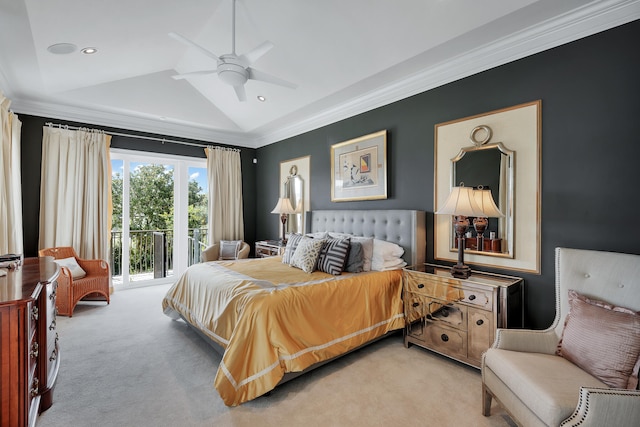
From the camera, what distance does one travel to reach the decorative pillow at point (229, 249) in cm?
562

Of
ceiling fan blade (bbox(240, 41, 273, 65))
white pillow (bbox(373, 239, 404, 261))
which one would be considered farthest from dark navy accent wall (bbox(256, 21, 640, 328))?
ceiling fan blade (bbox(240, 41, 273, 65))

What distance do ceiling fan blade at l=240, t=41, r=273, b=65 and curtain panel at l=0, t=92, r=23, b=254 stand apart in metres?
2.75

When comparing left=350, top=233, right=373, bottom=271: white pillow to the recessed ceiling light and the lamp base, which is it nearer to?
the lamp base

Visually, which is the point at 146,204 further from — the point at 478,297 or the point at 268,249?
the point at 478,297

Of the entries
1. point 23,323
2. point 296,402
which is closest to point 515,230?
point 296,402

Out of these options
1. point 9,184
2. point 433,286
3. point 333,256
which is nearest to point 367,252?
point 333,256

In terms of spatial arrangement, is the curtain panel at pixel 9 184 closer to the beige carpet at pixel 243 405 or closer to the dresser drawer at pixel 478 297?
the beige carpet at pixel 243 405

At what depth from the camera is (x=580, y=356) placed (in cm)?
174

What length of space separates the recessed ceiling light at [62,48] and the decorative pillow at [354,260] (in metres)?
3.54

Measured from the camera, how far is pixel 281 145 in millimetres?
5816

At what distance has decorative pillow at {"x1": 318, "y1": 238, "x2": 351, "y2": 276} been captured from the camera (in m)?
3.11

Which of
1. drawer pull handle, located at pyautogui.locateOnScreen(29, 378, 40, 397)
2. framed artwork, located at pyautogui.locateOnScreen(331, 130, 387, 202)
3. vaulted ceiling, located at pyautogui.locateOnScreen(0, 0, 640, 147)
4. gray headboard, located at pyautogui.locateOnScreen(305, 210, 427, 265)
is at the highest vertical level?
vaulted ceiling, located at pyautogui.locateOnScreen(0, 0, 640, 147)

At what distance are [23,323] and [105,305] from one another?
133 inches

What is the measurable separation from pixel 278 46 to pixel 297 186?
2407mm
